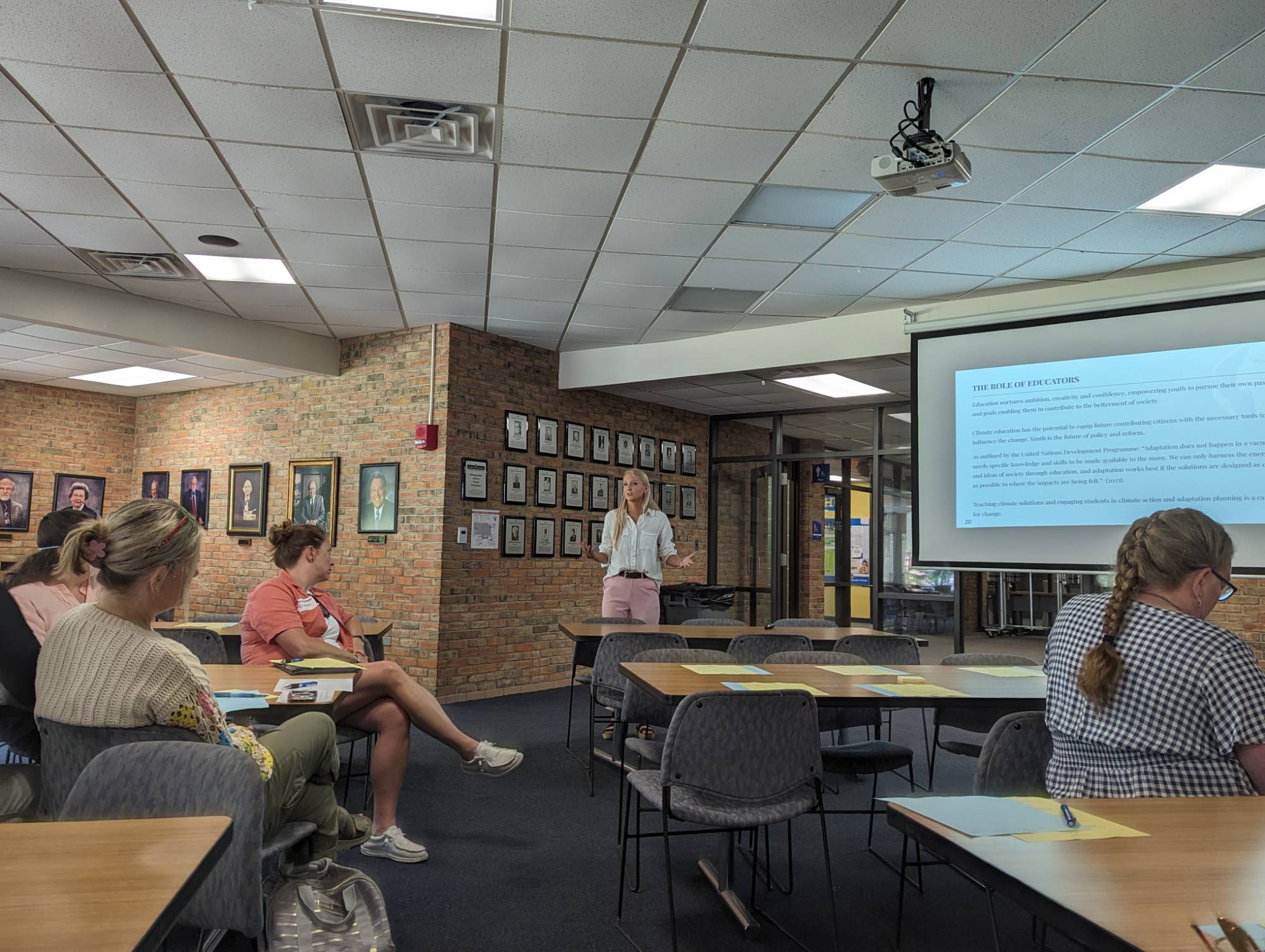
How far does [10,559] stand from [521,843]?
8161 mm

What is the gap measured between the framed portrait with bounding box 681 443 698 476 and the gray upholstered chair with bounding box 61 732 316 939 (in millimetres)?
8245

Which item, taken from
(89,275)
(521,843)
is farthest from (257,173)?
(521,843)

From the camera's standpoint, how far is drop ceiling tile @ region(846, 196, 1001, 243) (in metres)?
4.56

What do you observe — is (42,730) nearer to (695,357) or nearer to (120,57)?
(120,57)

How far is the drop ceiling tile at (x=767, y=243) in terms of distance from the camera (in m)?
5.02

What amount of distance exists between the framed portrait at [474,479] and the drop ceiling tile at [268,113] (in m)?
3.61

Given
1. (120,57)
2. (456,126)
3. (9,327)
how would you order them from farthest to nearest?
(9,327) < (456,126) < (120,57)

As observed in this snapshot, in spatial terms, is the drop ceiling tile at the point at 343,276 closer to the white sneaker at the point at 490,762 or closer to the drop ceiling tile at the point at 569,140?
the drop ceiling tile at the point at 569,140

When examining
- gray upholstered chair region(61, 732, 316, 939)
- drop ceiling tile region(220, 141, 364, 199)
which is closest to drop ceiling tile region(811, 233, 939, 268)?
drop ceiling tile region(220, 141, 364, 199)

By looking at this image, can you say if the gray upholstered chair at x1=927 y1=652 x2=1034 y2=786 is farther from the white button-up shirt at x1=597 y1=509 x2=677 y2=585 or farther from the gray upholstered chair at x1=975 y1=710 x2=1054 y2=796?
the white button-up shirt at x1=597 y1=509 x2=677 y2=585

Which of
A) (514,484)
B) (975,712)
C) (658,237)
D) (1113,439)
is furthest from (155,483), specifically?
(1113,439)

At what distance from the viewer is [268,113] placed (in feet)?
12.4

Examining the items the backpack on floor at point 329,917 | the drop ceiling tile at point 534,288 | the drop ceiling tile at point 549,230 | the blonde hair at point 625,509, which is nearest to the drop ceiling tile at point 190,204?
the drop ceiling tile at point 549,230

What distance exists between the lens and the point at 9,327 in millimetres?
6785
